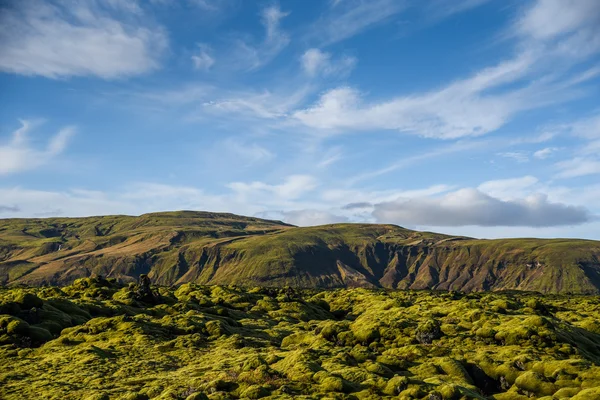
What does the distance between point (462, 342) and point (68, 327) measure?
211 feet

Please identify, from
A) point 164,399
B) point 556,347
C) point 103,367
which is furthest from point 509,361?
point 103,367

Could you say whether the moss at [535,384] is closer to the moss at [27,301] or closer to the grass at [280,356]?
the grass at [280,356]

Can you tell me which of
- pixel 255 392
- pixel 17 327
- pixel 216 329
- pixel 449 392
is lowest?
pixel 255 392

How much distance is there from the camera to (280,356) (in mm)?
51625

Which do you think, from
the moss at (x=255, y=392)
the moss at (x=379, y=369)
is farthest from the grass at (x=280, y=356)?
the moss at (x=379, y=369)

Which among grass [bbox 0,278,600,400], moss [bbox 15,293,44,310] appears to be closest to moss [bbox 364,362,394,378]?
grass [bbox 0,278,600,400]

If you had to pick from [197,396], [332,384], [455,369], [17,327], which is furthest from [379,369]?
[17,327]

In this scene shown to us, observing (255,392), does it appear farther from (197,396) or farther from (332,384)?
(332,384)

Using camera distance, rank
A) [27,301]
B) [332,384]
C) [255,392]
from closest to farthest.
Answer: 1. [255,392]
2. [332,384]
3. [27,301]

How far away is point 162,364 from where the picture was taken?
55000 millimetres

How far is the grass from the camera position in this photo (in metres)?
41.1

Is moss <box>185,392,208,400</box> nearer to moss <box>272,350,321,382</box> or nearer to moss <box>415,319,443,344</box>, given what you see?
moss <box>272,350,321,382</box>

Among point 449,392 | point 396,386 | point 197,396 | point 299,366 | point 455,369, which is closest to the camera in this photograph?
point 197,396

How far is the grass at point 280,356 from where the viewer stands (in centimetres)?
4112
